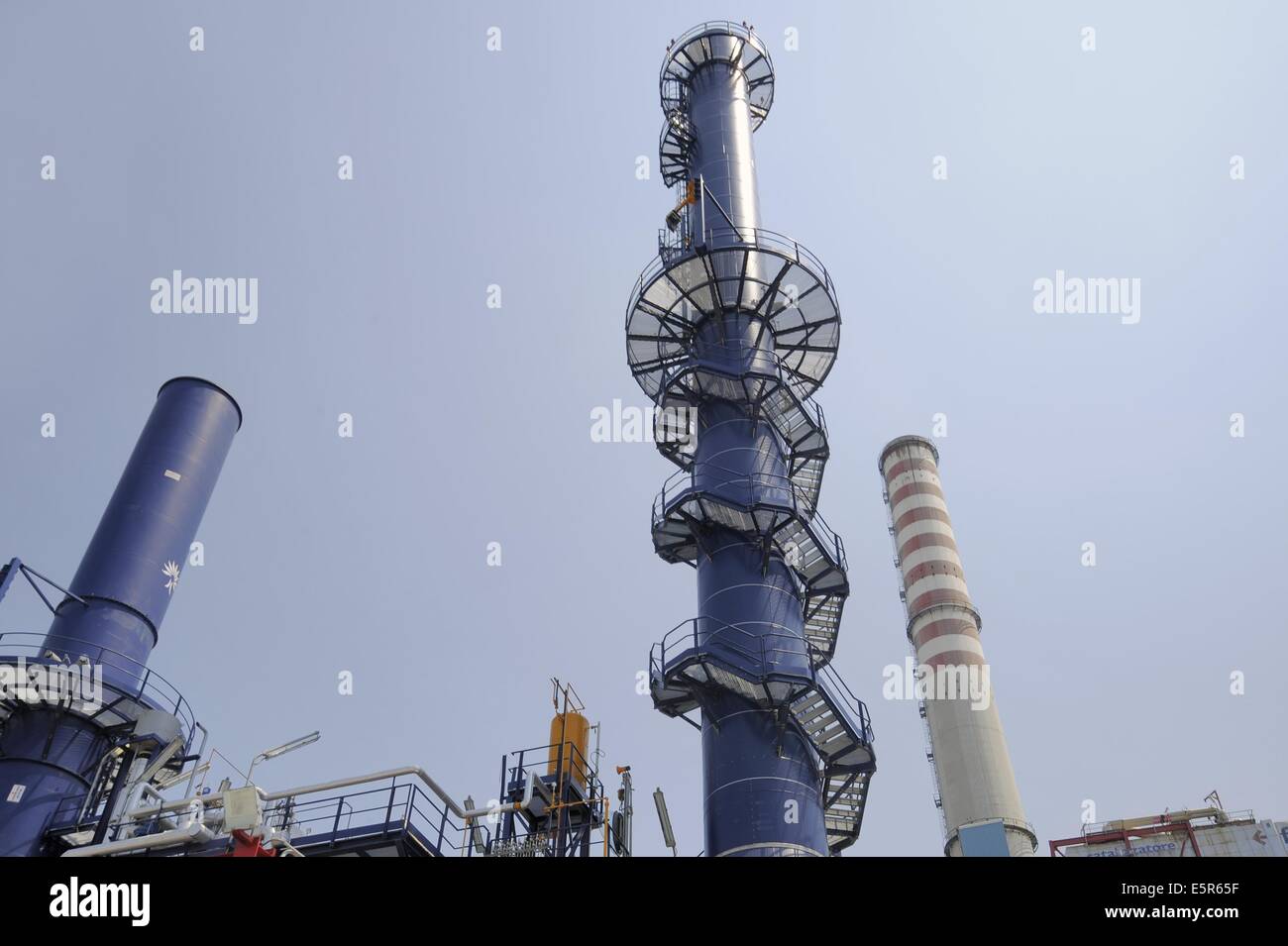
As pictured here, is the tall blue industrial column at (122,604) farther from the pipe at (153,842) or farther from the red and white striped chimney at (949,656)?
the red and white striped chimney at (949,656)

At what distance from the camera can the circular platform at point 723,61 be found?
35.0 meters

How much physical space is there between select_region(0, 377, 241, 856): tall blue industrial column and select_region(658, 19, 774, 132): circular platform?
732 inches

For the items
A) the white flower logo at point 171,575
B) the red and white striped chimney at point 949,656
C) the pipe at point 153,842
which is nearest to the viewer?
the pipe at point 153,842

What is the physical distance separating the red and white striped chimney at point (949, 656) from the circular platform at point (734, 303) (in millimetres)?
13998

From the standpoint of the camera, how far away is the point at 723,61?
34.7 m

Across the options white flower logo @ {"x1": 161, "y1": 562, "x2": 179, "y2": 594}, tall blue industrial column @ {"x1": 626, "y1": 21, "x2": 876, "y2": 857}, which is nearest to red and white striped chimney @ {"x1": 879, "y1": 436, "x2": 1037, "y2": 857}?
tall blue industrial column @ {"x1": 626, "y1": 21, "x2": 876, "y2": 857}

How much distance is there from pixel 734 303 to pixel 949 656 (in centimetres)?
1784

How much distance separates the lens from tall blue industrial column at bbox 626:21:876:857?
21.3 meters

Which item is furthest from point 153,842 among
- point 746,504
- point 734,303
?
point 734,303

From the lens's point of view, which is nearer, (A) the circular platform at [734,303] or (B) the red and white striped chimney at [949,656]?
(A) the circular platform at [734,303]

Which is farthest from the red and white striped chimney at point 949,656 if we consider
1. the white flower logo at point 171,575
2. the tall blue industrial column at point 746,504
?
the white flower logo at point 171,575
